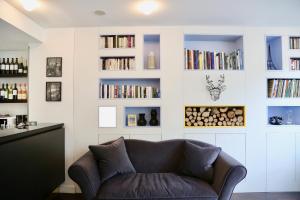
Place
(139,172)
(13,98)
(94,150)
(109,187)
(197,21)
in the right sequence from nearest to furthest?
(109,187) → (94,150) → (139,172) → (197,21) → (13,98)

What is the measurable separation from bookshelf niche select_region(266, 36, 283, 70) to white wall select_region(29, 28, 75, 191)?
317cm

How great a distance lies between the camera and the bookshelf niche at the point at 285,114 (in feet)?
11.4

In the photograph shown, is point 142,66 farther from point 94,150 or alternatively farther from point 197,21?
point 94,150

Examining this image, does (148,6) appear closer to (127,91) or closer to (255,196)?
(127,91)

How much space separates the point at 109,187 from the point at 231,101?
2176 millimetres

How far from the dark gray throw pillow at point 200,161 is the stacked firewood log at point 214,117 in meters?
0.67

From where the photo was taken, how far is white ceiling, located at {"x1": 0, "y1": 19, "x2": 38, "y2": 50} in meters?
2.57

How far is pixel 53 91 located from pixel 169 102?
1809 mm

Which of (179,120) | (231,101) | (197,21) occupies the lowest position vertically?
(179,120)

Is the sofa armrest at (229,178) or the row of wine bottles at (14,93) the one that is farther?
the row of wine bottles at (14,93)

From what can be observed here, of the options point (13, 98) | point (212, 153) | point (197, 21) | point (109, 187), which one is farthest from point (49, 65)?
point (212, 153)

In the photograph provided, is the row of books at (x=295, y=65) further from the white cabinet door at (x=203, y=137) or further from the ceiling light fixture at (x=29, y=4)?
the ceiling light fixture at (x=29, y=4)

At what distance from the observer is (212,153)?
2.59 metres

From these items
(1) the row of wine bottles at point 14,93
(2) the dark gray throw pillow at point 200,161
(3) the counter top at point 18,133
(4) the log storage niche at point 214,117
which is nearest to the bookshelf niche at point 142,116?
(4) the log storage niche at point 214,117
